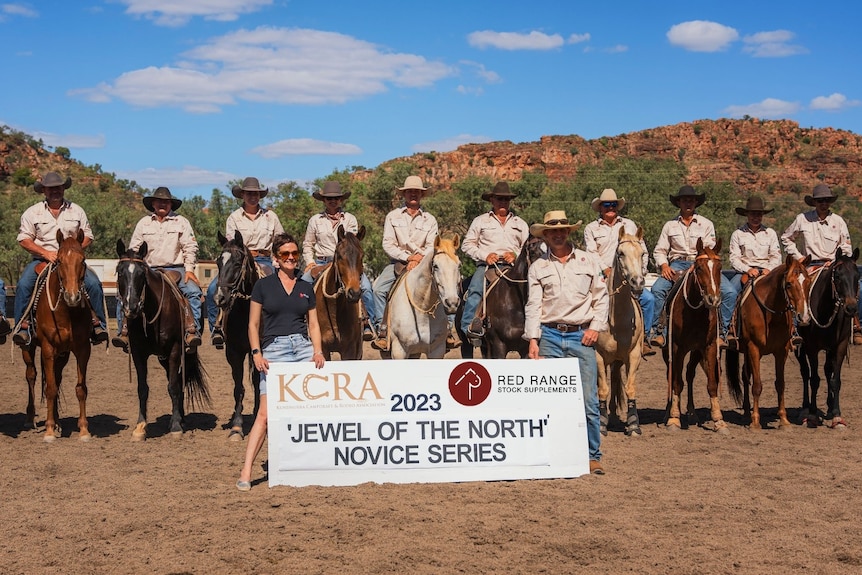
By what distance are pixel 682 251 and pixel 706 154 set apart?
95469 mm

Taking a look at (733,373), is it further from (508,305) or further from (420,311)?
(420,311)

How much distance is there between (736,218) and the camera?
55.0 meters

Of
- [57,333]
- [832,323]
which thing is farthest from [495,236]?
[57,333]

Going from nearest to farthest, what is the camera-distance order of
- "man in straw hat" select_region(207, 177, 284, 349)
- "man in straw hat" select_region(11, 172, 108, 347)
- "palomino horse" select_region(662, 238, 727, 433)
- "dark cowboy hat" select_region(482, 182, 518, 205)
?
"man in straw hat" select_region(11, 172, 108, 347)
"palomino horse" select_region(662, 238, 727, 433)
"dark cowboy hat" select_region(482, 182, 518, 205)
"man in straw hat" select_region(207, 177, 284, 349)

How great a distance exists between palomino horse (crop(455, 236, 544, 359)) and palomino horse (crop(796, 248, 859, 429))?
3.82 metres

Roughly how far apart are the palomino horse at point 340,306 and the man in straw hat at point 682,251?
12.7 ft

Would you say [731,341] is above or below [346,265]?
below

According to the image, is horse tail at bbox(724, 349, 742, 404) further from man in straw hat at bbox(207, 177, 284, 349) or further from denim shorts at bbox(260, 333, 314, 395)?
denim shorts at bbox(260, 333, 314, 395)

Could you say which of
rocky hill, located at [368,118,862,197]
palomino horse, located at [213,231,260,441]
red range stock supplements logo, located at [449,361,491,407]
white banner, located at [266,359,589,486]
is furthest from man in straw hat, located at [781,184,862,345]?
rocky hill, located at [368,118,862,197]

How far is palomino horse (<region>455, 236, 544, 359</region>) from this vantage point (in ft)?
31.6

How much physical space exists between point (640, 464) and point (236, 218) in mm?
5759

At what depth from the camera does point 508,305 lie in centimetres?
970

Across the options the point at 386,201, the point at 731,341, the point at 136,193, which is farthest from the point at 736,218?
the point at 136,193

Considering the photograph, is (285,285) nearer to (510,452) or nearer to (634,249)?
(510,452)
